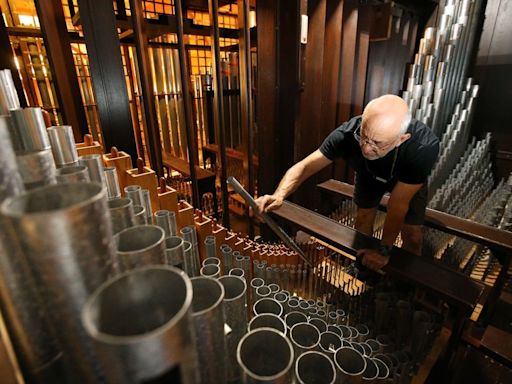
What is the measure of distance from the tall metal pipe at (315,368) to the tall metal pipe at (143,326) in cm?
44

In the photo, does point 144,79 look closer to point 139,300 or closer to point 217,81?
point 217,81

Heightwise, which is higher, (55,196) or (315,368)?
(55,196)

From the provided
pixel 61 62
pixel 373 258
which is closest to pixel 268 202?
pixel 373 258

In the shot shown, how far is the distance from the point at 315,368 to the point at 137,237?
23.2 inches

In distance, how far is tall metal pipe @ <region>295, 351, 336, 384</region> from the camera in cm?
72

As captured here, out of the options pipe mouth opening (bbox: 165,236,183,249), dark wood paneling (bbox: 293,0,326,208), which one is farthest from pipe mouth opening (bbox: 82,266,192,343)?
dark wood paneling (bbox: 293,0,326,208)

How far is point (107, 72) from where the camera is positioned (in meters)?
1.72

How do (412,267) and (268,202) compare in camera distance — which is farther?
(268,202)

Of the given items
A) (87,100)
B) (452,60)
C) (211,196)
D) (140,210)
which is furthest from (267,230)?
(452,60)

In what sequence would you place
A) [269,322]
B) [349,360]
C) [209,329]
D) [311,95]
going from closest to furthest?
[209,329] < [269,322] < [349,360] < [311,95]

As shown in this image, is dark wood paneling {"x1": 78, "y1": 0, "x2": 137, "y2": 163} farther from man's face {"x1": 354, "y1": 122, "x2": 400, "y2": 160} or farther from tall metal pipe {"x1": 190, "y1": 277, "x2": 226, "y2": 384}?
tall metal pipe {"x1": 190, "y1": 277, "x2": 226, "y2": 384}

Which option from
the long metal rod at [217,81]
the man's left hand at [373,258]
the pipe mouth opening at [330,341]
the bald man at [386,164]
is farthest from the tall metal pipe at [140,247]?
the long metal rod at [217,81]

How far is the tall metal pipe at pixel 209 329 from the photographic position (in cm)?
42

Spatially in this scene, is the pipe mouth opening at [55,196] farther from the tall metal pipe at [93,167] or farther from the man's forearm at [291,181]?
the man's forearm at [291,181]
